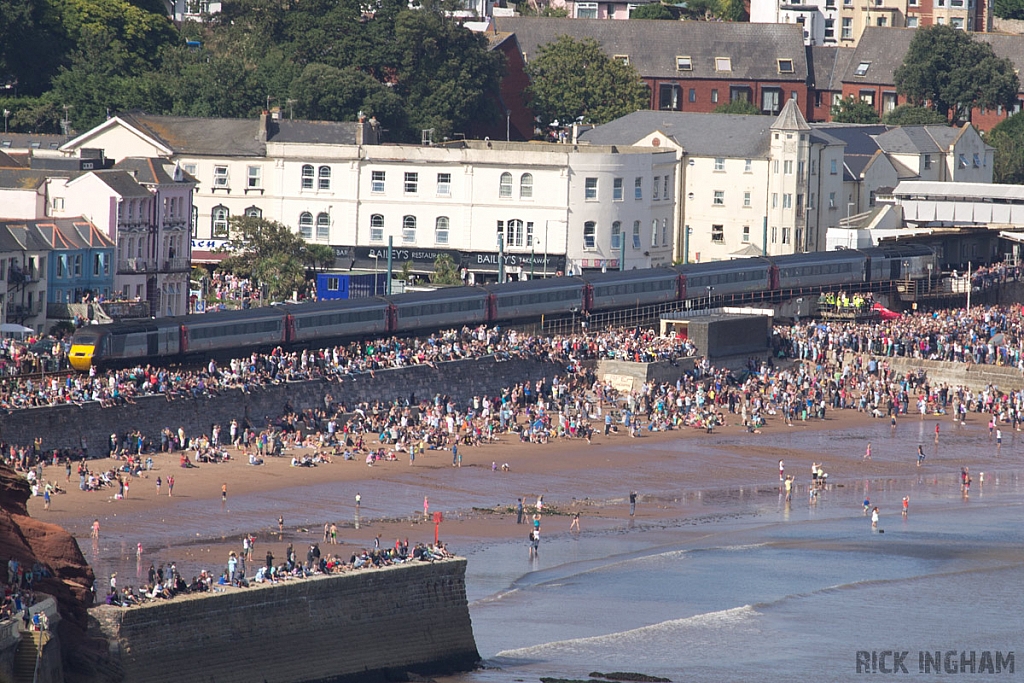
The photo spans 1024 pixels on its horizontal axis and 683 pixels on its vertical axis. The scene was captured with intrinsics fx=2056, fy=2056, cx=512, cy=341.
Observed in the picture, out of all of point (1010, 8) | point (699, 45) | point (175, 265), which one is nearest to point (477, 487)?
point (175, 265)

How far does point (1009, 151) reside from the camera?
13225 centimetres

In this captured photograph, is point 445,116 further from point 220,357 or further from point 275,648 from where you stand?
point 275,648

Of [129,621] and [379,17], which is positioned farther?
[379,17]

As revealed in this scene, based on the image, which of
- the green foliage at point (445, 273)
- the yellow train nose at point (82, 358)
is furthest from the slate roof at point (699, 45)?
the yellow train nose at point (82, 358)

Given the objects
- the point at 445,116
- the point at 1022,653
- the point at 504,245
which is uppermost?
the point at 445,116

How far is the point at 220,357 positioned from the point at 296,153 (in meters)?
33.4

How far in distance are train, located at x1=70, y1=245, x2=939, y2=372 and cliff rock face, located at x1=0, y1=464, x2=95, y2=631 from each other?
2575 centimetres

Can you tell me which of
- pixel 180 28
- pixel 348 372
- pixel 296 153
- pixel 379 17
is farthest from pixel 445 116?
pixel 348 372

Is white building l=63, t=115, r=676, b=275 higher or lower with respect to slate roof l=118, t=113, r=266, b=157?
lower

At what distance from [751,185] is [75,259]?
1723 inches

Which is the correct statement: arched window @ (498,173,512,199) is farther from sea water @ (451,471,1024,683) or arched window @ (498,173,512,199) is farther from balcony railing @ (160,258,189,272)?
sea water @ (451,471,1024,683)

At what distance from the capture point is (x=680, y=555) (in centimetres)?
5625

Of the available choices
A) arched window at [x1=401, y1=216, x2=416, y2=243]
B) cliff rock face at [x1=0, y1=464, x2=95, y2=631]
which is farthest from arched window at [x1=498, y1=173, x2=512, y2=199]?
cliff rock face at [x1=0, y1=464, x2=95, y2=631]

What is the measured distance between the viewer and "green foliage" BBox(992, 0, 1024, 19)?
180m
